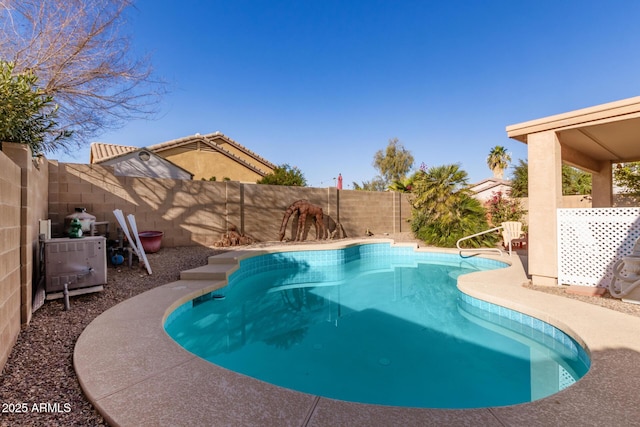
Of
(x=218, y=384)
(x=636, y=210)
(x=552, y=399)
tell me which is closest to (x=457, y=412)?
(x=552, y=399)

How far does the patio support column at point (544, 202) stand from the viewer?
4.73 meters

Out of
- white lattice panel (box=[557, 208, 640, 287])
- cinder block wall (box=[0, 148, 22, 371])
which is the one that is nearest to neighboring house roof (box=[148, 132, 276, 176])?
cinder block wall (box=[0, 148, 22, 371])

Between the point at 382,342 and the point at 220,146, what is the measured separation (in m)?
18.5

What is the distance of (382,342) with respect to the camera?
3.55 meters

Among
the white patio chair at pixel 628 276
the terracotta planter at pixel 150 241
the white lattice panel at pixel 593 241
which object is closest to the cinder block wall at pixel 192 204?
the terracotta planter at pixel 150 241

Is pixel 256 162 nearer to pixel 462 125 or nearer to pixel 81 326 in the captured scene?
pixel 462 125

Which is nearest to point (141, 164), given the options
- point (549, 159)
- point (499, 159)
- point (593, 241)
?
point (549, 159)

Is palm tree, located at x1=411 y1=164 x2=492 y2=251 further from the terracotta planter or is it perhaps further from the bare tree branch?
the bare tree branch

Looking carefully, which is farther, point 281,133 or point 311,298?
point 281,133

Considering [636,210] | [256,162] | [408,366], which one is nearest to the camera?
[408,366]

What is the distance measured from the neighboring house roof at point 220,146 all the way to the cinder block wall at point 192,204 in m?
10.4

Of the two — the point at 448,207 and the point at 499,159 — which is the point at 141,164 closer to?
the point at 448,207

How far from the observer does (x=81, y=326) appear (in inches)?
126

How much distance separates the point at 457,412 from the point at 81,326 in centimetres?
364
